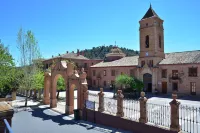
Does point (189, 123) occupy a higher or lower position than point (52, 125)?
higher

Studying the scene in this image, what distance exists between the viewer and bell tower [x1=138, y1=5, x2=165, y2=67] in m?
32.5

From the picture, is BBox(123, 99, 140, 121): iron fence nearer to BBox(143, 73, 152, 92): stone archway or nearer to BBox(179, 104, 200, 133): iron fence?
BBox(179, 104, 200, 133): iron fence

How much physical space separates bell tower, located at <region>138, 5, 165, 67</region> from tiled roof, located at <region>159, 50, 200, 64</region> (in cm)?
154

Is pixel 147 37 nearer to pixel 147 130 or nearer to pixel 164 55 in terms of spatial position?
pixel 164 55

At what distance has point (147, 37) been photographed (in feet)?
111

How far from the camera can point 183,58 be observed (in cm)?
3119

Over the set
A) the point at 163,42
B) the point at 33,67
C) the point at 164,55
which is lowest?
the point at 33,67

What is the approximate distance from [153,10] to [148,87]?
1563cm

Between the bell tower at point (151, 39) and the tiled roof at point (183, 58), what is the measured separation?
5.06 feet

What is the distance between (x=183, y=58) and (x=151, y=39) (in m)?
6.64

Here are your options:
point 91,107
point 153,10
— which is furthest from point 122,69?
point 91,107

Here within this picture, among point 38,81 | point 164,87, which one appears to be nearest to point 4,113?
point 38,81

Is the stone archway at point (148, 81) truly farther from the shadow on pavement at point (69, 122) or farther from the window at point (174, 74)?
the shadow on pavement at point (69, 122)

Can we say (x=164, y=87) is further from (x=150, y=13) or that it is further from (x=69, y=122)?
(x=69, y=122)
